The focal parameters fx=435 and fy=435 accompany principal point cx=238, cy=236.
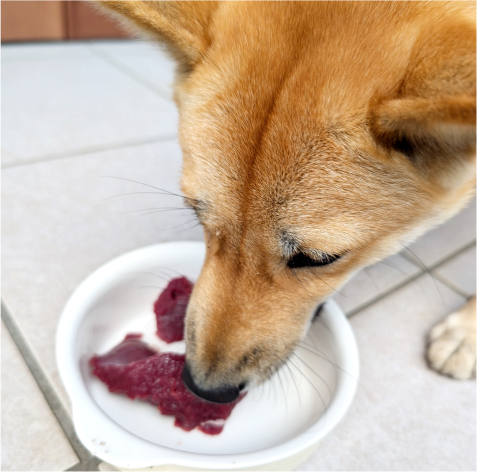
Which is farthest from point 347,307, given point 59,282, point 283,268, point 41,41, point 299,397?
point 41,41

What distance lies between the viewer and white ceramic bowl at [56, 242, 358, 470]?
0.76 m

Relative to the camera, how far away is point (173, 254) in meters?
1.22

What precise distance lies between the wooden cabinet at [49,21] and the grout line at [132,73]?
212 mm

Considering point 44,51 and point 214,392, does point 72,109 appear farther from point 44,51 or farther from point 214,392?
point 214,392

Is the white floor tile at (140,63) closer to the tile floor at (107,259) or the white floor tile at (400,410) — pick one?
the tile floor at (107,259)

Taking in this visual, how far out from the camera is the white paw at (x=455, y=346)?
3.91ft

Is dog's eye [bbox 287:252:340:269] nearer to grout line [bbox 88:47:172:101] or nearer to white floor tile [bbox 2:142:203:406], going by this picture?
white floor tile [bbox 2:142:203:406]

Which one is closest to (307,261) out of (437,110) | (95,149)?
(437,110)

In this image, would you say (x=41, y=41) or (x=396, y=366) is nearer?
(x=396, y=366)

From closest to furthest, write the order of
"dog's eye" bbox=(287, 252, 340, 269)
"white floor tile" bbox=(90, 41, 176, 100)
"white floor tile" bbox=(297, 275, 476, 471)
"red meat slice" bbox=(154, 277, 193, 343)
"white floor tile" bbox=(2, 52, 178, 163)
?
1. "dog's eye" bbox=(287, 252, 340, 269)
2. "white floor tile" bbox=(297, 275, 476, 471)
3. "red meat slice" bbox=(154, 277, 193, 343)
4. "white floor tile" bbox=(2, 52, 178, 163)
5. "white floor tile" bbox=(90, 41, 176, 100)

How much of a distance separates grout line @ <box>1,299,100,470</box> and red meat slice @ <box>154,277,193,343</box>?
281 mm

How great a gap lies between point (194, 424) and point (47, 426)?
333 millimetres

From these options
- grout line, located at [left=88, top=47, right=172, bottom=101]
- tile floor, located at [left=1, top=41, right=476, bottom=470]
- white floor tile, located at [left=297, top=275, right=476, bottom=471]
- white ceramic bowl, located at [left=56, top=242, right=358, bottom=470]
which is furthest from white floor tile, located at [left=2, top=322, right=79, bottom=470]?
grout line, located at [left=88, top=47, right=172, bottom=101]

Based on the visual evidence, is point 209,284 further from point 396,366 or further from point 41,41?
point 41,41
